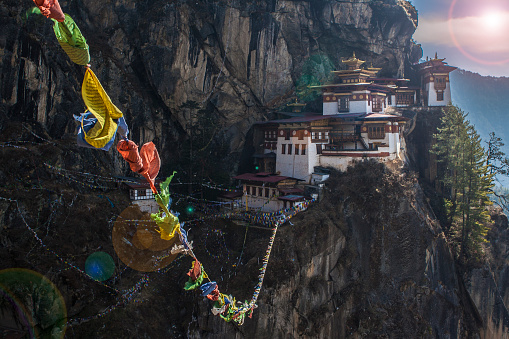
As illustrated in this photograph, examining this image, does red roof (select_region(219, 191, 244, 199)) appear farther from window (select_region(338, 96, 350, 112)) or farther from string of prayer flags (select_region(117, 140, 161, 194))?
string of prayer flags (select_region(117, 140, 161, 194))

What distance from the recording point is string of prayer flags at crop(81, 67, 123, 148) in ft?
21.3

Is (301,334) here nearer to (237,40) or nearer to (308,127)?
(308,127)

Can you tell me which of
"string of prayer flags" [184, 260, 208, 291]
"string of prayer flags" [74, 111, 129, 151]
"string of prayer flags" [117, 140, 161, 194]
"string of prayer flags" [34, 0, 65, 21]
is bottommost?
"string of prayer flags" [184, 260, 208, 291]

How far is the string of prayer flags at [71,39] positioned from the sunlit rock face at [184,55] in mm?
28260

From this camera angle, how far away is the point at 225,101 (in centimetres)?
4622

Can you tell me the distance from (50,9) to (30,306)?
23.7m

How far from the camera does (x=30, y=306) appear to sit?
955 inches

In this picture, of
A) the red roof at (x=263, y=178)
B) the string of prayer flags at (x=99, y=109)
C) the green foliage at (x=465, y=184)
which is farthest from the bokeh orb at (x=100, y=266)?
the green foliage at (x=465, y=184)

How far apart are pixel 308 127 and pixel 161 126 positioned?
14998 mm

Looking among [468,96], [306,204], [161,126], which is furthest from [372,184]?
[468,96]

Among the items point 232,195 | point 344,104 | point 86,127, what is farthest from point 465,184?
point 86,127

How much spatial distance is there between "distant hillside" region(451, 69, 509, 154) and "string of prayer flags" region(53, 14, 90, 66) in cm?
16431

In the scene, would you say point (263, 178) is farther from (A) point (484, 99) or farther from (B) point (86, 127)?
(A) point (484, 99)

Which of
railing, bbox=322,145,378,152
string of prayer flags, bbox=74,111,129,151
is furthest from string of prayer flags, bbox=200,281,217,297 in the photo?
railing, bbox=322,145,378,152
